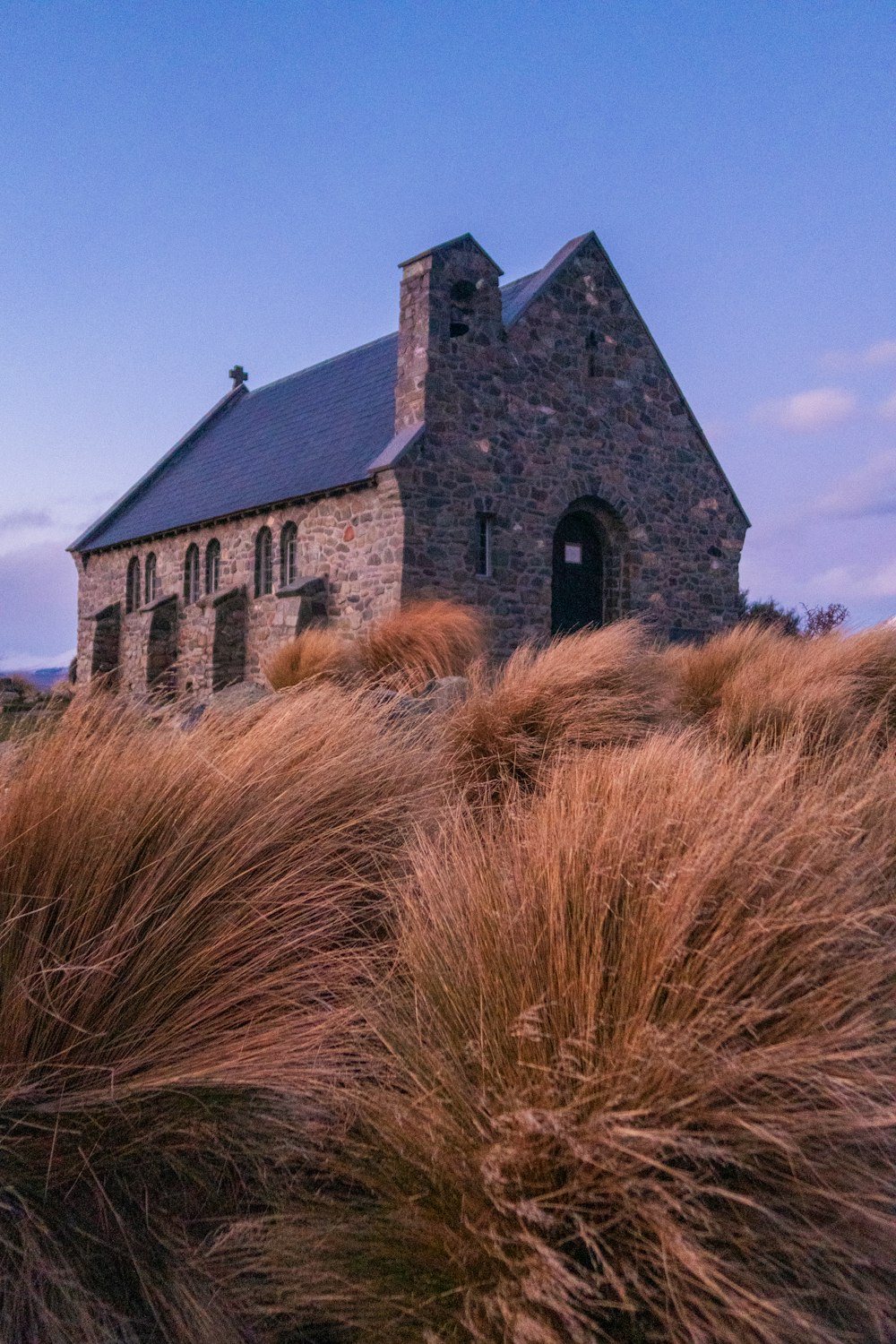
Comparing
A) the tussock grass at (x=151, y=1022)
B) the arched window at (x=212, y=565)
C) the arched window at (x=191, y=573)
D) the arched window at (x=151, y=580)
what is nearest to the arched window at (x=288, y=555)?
the arched window at (x=212, y=565)

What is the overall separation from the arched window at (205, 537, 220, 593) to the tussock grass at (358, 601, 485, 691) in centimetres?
818

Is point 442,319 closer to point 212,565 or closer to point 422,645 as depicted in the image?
point 422,645

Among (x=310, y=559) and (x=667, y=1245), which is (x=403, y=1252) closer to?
(x=667, y=1245)

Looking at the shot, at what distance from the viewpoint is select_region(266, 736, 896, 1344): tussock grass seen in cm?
231

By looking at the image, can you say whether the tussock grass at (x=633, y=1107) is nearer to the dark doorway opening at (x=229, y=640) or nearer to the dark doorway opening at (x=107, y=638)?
the dark doorway opening at (x=229, y=640)

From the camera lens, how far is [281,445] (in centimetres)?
2081

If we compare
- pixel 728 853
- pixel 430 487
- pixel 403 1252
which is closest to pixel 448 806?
pixel 728 853

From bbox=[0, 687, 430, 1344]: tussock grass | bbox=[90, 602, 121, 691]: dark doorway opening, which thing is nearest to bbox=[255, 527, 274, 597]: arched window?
bbox=[90, 602, 121, 691]: dark doorway opening

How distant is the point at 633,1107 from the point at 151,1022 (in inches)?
56.6

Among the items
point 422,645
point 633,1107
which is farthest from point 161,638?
point 633,1107

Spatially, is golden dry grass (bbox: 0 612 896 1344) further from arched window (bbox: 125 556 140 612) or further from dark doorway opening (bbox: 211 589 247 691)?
arched window (bbox: 125 556 140 612)

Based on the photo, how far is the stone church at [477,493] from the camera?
50.3ft

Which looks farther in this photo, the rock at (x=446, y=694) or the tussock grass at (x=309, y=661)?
the tussock grass at (x=309, y=661)

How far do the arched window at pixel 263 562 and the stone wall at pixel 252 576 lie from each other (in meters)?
0.11
